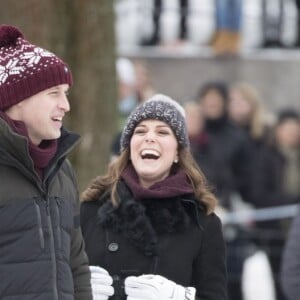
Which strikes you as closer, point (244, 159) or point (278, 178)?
point (244, 159)

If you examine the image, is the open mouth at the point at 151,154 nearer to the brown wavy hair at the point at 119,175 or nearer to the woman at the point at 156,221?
the woman at the point at 156,221

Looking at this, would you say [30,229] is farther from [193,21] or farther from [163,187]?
[193,21]

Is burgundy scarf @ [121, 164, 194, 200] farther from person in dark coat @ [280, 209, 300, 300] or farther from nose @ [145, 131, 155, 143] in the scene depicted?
person in dark coat @ [280, 209, 300, 300]

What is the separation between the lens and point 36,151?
502 cm

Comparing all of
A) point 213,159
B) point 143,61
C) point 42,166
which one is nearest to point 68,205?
point 42,166

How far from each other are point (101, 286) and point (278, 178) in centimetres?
663

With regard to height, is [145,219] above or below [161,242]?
above

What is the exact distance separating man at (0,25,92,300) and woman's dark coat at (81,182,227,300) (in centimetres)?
61

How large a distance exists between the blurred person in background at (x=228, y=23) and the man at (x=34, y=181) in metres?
9.71

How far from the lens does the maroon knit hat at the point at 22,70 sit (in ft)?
16.6

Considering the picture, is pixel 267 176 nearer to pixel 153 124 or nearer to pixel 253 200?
pixel 253 200

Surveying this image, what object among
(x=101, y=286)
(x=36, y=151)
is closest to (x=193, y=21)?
(x=101, y=286)

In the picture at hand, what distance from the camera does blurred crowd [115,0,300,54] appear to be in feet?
48.9

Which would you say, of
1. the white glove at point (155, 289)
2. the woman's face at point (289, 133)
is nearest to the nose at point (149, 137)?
Result: the white glove at point (155, 289)
